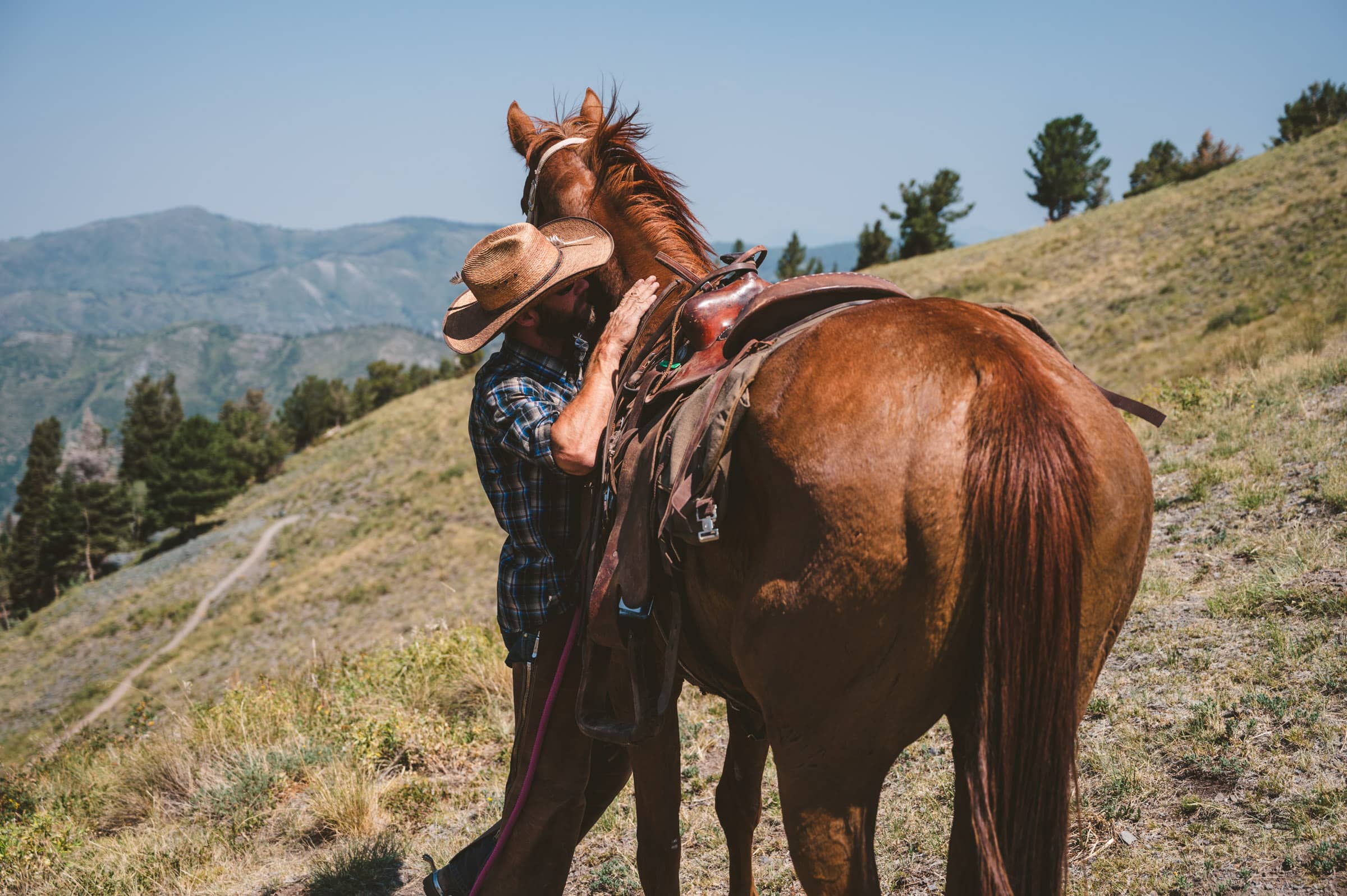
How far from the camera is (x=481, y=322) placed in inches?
107

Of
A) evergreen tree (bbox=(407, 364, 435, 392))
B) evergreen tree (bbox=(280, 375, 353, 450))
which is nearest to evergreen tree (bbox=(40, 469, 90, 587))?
evergreen tree (bbox=(280, 375, 353, 450))

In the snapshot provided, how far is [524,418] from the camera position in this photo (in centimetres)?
244

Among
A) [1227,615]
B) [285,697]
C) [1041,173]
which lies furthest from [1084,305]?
[1041,173]

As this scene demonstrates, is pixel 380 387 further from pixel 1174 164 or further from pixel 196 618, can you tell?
pixel 1174 164

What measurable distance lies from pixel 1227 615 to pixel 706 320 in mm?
3107

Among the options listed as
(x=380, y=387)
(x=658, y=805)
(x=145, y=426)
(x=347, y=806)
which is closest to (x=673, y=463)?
(x=658, y=805)

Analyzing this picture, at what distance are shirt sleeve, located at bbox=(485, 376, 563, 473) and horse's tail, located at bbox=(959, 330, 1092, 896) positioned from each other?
1261 millimetres

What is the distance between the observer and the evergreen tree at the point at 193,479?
1677 inches

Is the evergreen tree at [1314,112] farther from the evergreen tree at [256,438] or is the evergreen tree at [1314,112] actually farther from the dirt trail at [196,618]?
the evergreen tree at [256,438]

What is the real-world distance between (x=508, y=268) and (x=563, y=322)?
0.35 metres

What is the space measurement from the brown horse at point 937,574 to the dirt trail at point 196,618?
19035 mm

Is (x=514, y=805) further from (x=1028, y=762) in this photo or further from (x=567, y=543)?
(x=1028, y=762)

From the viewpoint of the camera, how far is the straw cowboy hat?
2.55 metres

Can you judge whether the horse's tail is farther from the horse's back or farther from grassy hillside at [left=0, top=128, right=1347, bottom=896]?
grassy hillside at [left=0, top=128, right=1347, bottom=896]
